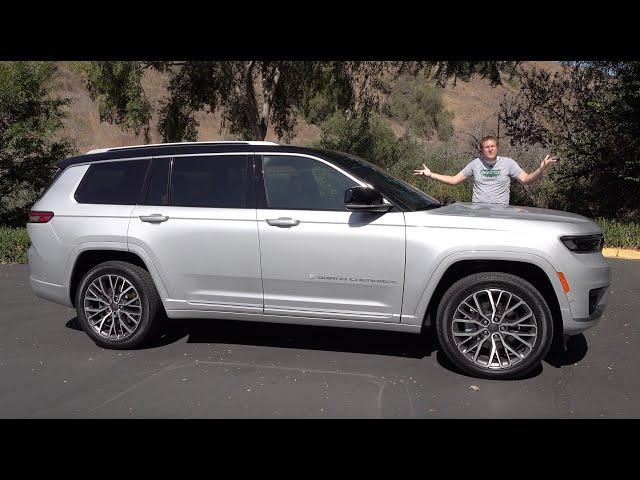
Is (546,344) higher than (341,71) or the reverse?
the reverse

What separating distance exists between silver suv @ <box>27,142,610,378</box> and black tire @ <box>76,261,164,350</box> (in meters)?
0.01

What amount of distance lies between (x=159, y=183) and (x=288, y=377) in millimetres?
2123

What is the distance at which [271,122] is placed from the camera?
19891 mm

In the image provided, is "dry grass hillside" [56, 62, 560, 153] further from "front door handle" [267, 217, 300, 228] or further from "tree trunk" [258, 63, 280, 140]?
"front door handle" [267, 217, 300, 228]

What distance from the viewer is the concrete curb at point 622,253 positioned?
1096cm

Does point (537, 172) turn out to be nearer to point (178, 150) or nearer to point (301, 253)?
point (301, 253)

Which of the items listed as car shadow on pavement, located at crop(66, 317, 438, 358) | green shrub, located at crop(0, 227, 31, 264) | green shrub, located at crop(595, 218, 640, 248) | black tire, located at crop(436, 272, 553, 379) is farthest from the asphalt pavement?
green shrub, located at crop(595, 218, 640, 248)

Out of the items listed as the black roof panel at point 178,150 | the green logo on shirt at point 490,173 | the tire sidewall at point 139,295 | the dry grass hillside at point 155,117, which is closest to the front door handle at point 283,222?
the black roof panel at point 178,150

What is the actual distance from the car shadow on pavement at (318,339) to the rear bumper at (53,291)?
64cm

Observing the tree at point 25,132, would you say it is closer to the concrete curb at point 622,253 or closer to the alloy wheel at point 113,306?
the alloy wheel at point 113,306

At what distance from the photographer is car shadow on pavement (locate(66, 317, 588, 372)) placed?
5.63 meters

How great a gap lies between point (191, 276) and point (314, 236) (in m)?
1.19
